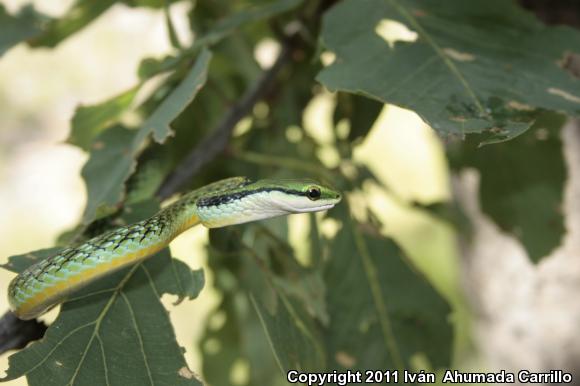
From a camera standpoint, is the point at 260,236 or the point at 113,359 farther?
the point at 260,236

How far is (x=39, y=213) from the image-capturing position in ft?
28.6

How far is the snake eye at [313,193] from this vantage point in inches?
69.4

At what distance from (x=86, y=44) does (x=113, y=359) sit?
9.38m

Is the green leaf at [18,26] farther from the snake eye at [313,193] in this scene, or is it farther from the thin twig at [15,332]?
the snake eye at [313,193]

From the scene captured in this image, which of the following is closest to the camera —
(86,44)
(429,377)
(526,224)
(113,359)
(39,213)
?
(113,359)

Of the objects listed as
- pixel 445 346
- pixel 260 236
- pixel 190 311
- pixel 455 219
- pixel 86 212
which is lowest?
pixel 190 311

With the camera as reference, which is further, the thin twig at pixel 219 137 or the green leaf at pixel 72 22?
the green leaf at pixel 72 22

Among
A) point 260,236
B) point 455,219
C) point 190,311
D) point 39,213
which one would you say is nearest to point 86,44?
point 39,213

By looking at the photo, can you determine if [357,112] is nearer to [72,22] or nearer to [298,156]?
[298,156]

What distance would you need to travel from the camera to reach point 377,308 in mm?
2510

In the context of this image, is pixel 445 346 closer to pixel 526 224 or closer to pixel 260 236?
pixel 526 224

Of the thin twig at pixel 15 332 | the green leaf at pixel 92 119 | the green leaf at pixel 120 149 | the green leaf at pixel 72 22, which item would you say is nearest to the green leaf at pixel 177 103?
the green leaf at pixel 120 149

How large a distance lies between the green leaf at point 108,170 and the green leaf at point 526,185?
4.31 ft

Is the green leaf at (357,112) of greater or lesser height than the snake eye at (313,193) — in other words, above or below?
below
